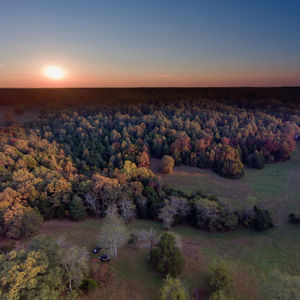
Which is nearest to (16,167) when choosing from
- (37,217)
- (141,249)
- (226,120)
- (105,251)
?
(37,217)

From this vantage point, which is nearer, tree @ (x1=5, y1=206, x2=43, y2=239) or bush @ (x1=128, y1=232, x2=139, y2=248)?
bush @ (x1=128, y1=232, x2=139, y2=248)

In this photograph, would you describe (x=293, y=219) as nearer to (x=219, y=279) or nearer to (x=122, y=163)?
(x=219, y=279)

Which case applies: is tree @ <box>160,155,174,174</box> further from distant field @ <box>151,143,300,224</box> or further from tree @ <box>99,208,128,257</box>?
tree @ <box>99,208,128,257</box>

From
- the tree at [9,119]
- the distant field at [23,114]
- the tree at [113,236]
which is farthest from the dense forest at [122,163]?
the distant field at [23,114]

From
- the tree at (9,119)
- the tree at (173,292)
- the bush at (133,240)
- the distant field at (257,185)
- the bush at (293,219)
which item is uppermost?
the tree at (9,119)

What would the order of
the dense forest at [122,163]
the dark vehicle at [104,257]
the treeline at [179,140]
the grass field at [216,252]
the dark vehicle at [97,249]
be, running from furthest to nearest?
1. the treeline at [179,140]
2. the dense forest at [122,163]
3. the dark vehicle at [97,249]
4. the dark vehicle at [104,257]
5. the grass field at [216,252]

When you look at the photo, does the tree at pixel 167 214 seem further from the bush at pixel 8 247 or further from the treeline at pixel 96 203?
the bush at pixel 8 247

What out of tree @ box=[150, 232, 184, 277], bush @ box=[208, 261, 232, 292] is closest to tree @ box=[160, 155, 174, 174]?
tree @ box=[150, 232, 184, 277]
